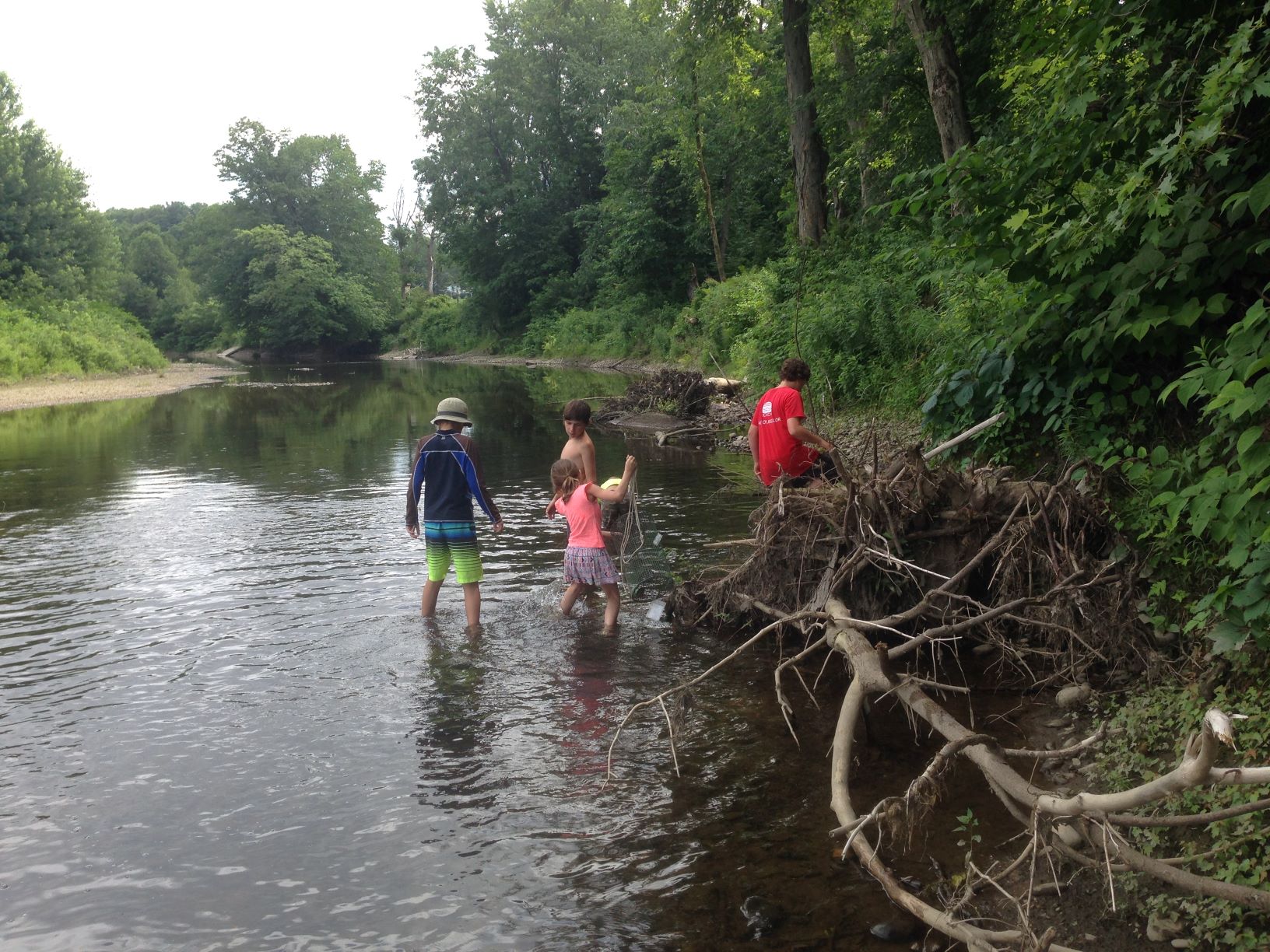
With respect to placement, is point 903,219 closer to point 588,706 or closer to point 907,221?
point 907,221

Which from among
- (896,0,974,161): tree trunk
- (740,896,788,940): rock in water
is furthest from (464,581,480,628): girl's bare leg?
(896,0,974,161): tree trunk

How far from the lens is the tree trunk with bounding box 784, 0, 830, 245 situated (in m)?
20.0

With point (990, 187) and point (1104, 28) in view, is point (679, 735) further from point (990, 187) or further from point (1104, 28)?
point (1104, 28)

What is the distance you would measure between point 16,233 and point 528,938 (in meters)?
54.8

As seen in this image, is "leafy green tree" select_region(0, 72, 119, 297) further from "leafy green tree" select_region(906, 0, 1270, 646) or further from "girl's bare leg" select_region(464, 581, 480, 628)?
"leafy green tree" select_region(906, 0, 1270, 646)

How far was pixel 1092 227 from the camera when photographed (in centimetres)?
651

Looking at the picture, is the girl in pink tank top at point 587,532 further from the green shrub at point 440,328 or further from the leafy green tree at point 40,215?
the green shrub at point 440,328

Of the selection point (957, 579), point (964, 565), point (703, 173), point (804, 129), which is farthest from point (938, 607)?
point (703, 173)

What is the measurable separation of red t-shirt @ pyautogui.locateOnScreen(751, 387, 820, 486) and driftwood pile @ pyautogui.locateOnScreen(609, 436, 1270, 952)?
0.55 m

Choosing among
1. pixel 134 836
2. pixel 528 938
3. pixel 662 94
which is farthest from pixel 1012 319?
pixel 662 94

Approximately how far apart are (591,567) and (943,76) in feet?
34.3

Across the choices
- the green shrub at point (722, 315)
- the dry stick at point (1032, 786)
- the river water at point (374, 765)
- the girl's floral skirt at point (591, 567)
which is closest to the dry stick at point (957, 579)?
the dry stick at point (1032, 786)

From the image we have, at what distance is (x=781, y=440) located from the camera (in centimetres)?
841

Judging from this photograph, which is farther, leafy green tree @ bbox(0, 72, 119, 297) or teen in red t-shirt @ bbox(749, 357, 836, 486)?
leafy green tree @ bbox(0, 72, 119, 297)
